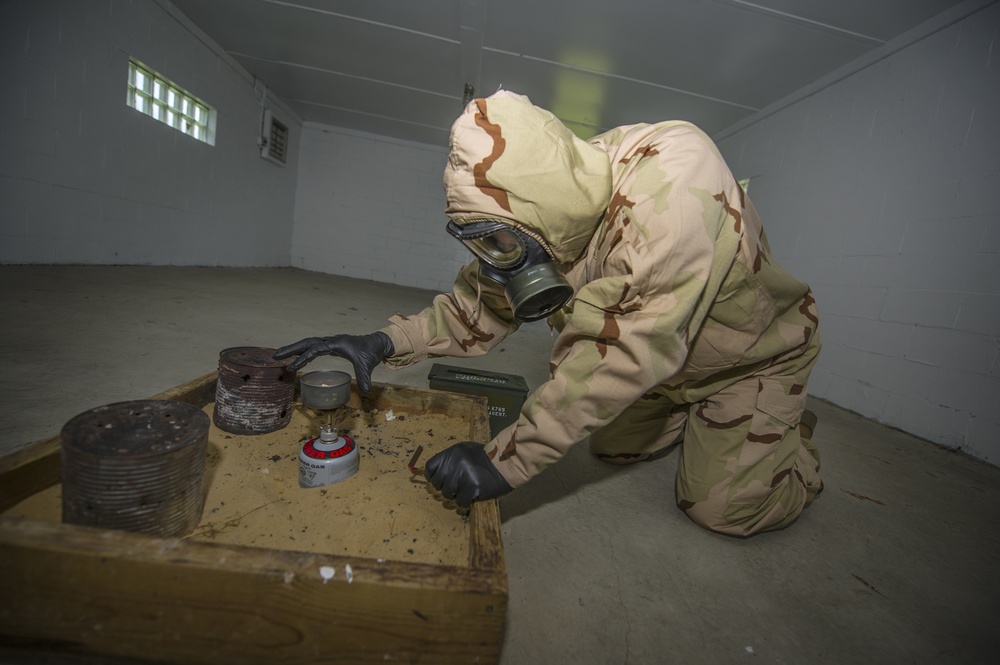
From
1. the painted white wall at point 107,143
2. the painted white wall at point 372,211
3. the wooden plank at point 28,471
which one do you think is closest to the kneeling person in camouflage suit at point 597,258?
the wooden plank at point 28,471

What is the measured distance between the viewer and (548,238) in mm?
860

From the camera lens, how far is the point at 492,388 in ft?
4.70

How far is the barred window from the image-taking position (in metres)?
3.54

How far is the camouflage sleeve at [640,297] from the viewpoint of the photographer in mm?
785

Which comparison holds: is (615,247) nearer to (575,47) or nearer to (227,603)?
(227,603)

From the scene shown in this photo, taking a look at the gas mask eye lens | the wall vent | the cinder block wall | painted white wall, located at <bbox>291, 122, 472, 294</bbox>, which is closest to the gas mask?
the gas mask eye lens

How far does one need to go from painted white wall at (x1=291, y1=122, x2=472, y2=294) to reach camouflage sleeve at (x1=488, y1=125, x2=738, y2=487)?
6.20 m

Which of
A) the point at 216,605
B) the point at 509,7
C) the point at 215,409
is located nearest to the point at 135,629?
the point at 216,605

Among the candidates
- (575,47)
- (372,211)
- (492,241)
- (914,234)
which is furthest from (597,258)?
(372,211)

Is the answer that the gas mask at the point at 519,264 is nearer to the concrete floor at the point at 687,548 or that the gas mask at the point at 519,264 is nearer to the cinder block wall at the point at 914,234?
→ the concrete floor at the point at 687,548

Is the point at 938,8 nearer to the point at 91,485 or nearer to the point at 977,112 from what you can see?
the point at 977,112

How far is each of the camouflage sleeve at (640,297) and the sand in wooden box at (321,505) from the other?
0.20m

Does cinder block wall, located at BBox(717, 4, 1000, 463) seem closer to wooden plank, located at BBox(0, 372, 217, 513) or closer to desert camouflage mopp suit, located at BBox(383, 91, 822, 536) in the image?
desert camouflage mopp suit, located at BBox(383, 91, 822, 536)

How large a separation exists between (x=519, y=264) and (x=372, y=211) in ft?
22.0
